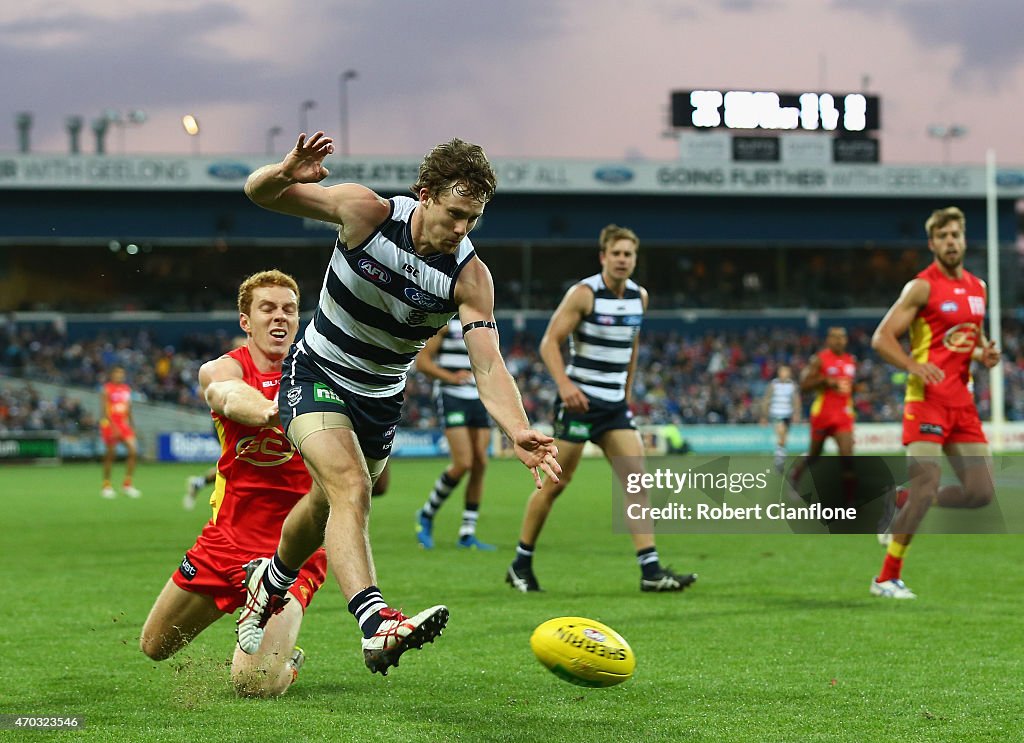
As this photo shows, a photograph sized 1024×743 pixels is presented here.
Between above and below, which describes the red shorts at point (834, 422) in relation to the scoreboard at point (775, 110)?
below

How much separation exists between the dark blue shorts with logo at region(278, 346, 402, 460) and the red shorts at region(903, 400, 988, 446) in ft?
15.2

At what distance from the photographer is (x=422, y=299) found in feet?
17.3

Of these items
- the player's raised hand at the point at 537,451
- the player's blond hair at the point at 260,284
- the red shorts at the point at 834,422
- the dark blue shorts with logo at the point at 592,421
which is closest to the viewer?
the player's raised hand at the point at 537,451

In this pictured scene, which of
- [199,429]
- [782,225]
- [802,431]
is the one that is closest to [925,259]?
[782,225]

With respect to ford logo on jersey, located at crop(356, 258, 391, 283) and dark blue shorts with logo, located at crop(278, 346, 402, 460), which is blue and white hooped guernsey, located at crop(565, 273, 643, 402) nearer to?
dark blue shorts with logo, located at crop(278, 346, 402, 460)

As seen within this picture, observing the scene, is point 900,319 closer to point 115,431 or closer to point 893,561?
point 893,561

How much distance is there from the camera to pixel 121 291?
161 feet

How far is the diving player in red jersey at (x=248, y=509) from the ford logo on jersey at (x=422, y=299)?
1.10m

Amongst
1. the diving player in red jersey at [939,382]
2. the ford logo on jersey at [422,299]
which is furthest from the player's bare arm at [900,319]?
the ford logo on jersey at [422,299]

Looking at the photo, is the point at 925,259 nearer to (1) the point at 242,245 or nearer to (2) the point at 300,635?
Answer: (1) the point at 242,245

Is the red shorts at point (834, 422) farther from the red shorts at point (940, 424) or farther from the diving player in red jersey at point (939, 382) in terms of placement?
the red shorts at point (940, 424)

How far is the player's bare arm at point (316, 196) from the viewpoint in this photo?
515 cm

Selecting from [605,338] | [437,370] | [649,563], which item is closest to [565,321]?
[605,338]

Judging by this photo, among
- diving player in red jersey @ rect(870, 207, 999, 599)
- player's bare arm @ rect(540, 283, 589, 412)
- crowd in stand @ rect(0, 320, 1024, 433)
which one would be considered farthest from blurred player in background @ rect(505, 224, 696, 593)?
crowd in stand @ rect(0, 320, 1024, 433)
